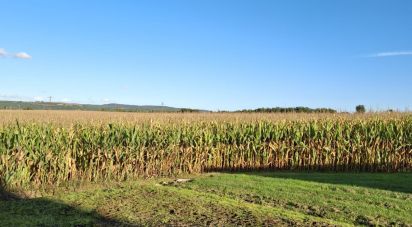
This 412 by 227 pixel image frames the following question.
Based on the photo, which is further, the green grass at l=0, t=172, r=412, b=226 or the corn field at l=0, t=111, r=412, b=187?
the corn field at l=0, t=111, r=412, b=187

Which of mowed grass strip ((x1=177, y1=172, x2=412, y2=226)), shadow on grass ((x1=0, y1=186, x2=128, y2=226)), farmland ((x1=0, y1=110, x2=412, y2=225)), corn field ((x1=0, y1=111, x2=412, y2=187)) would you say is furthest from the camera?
corn field ((x1=0, y1=111, x2=412, y2=187))

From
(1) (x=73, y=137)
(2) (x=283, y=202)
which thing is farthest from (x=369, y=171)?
(1) (x=73, y=137)

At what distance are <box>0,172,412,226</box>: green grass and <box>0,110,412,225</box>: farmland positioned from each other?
31 millimetres

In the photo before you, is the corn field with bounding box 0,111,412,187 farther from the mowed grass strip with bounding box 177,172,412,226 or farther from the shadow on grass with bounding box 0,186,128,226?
the mowed grass strip with bounding box 177,172,412,226

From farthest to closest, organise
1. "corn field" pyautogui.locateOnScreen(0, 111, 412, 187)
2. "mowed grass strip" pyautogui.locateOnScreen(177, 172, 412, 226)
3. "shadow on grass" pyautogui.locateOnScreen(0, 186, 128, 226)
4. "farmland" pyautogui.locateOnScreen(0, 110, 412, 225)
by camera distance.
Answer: "corn field" pyautogui.locateOnScreen(0, 111, 412, 187) < "farmland" pyautogui.locateOnScreen(0, 110, 412, 225) < "mowed grass strip" pyautogui.locateOnScreen(177, 172, 412, 226) < "shadow on grass" pyautogui.locateOnScreen(0, 186, 128, 226)

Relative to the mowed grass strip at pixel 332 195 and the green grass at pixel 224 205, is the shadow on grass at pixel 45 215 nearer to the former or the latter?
the green grass at pixel 224 205

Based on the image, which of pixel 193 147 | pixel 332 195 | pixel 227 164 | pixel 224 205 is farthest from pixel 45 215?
pixel 227 164

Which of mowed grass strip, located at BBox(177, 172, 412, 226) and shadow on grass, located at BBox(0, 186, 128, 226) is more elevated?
mowed grass strip, located at BBox(177, 172, 412, 226)

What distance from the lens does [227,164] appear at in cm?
1748

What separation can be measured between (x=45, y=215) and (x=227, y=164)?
32.3ft

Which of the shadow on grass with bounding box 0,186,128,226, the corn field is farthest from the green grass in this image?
the corn field

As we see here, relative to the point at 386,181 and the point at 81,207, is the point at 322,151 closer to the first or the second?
the point at 386,181

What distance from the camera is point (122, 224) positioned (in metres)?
7.52

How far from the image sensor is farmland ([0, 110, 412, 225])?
860 cm
